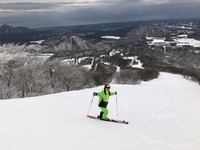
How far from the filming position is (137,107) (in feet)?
56.3

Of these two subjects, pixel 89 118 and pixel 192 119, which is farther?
pixel 192 119

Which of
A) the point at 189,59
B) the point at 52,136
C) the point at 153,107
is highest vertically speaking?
the point at 52,136

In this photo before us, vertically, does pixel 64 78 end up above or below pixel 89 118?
below

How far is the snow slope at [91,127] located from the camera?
31.8 feet

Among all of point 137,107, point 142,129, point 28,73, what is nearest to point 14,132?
point 142,129

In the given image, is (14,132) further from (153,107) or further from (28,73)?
(28,73)

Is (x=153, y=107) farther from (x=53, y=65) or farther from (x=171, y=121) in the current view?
(x=53, y=65)

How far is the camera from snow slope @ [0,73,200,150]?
970cm

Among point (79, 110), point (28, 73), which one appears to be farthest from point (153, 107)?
point (28, 73)

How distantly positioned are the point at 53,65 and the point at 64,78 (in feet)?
12.3

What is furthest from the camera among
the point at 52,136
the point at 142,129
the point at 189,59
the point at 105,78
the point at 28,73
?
the point at 189,59

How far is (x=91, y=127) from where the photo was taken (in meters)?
11.8

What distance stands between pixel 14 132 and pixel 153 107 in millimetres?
9329

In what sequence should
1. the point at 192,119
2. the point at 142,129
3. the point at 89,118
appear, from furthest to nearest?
the point at 192,119 → the point at 89,118 → the point at 142,129
